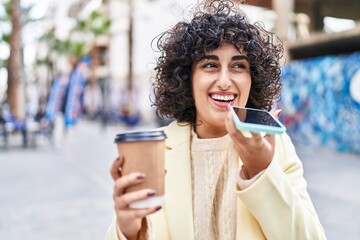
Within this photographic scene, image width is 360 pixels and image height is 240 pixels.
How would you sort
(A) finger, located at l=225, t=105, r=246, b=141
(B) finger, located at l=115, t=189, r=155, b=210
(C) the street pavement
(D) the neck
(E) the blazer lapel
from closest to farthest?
(B) finger, located at l=115, t=189, r=155, b=210 → (A) finger, located at l=225, t=105, r=246, b=141 → (E) the blazer lapel → (D) the neck → (C) the street pavement

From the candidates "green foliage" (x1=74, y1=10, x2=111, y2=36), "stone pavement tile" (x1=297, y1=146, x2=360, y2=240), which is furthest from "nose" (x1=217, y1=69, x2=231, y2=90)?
"green foliage" (x1=74, y1=10, x2=111, y2=36)

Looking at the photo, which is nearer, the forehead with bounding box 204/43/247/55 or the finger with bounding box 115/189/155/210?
the finger with bounding box 115/189/155/210

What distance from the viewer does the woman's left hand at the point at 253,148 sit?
1.13 m

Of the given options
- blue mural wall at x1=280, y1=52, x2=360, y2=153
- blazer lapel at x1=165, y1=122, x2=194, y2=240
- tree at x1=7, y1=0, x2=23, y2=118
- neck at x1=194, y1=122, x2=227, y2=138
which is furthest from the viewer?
tree at x1=7, y1=0, x2=23, y2=118

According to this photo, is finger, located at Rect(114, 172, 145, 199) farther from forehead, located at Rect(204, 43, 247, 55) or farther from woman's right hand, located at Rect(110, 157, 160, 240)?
forehead, located at Rect(204, 43, 247, 55)

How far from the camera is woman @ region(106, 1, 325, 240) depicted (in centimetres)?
120

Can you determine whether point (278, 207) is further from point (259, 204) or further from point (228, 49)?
point (228, 49)

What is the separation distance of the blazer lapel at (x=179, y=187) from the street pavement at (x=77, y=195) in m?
3.56

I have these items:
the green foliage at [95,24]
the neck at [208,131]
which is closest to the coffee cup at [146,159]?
the neck at [208,131]

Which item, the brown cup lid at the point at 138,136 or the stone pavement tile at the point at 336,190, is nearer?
the brown cup lid at the point at 138,136

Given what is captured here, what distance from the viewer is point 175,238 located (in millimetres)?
1333

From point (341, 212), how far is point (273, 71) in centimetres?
479

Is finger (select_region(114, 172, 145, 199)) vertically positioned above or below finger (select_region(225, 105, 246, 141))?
below

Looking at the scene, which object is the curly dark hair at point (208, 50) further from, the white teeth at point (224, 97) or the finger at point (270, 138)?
the finger at point (270, 138)
